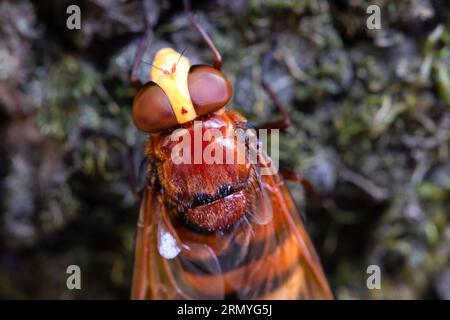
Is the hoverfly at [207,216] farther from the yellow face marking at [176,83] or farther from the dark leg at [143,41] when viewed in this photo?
the dark leg at [143,41]

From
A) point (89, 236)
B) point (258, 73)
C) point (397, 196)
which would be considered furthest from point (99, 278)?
point (397, 196)

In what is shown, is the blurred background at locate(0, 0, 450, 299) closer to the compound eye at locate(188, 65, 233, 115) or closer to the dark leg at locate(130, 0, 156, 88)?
the dark leg at locate(130, 0, 156, 88)

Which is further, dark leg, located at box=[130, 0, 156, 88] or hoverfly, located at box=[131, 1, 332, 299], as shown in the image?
dark leg, located at box=[130, 0, 156, 88]

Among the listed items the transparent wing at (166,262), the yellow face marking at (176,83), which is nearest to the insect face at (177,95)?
the yellow face marking at (176,83)

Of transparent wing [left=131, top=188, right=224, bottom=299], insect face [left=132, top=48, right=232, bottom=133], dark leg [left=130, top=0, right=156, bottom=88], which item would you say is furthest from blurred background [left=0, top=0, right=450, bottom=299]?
insect face [left=132, top=48, right=232, bottom=133]

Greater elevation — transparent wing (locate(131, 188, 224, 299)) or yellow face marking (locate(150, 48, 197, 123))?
yellow face marking (locate(150, 48, 197, 123))
